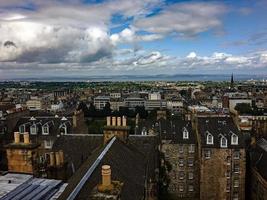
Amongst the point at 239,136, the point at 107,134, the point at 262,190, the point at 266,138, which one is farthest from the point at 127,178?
the point at 266,138

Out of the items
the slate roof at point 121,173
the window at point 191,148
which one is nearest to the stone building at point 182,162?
the window at point 191,148

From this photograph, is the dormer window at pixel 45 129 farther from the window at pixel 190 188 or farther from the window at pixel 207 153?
the window at pixel 207 153

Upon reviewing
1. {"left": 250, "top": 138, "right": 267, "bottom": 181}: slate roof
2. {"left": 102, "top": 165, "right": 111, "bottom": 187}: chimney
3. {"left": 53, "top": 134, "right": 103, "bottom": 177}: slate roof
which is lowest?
{"left": 250, "top": 138, "right": 267, "bottom": 181}: slate roof

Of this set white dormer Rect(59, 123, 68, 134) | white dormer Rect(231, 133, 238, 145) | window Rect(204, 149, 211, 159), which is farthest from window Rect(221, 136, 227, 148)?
white dormer Rect(59, 123, 68, 134)

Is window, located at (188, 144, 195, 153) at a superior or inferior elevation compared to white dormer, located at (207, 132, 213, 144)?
inferior

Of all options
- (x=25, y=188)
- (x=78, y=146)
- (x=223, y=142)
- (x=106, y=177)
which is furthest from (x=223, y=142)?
(x=106, y=177)

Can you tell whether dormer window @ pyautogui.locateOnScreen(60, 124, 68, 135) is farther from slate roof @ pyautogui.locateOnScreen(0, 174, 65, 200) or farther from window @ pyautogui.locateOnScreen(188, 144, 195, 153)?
slate roof @ pyautogui.locateOnScreen(0, 174, 65, 200)

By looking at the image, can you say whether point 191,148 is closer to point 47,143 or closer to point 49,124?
point 47,143
